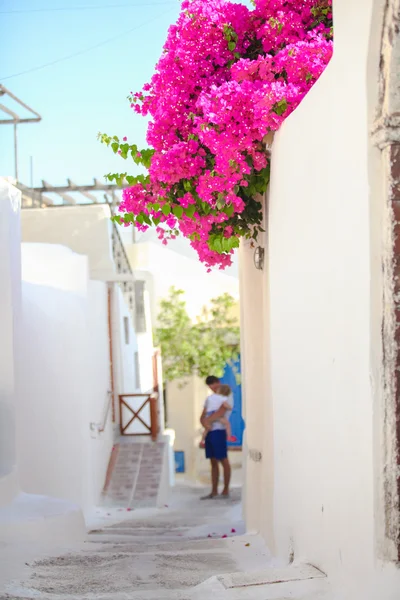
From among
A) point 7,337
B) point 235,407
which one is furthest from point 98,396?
point 235,407

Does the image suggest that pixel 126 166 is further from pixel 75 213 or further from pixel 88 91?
pixel 75 213

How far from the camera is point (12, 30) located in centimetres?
796

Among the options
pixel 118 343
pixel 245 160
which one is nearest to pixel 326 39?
pixel 245 160

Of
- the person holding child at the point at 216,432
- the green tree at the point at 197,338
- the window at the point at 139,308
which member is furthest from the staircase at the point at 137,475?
the green tree at the point at 197,338

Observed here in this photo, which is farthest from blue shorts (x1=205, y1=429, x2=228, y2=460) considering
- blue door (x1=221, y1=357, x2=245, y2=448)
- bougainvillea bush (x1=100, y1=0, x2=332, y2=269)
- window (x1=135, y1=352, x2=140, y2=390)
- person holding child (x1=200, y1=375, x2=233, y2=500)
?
blue door (x1=221, y1=357, x2=245, y2=448)

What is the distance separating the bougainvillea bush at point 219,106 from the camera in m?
5.46

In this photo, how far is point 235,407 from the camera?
77.8ft

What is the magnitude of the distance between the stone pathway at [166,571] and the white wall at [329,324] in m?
0.23

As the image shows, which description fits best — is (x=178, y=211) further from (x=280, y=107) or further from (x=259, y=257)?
(x=280, y=107)

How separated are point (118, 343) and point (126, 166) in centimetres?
986

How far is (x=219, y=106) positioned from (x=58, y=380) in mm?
6382

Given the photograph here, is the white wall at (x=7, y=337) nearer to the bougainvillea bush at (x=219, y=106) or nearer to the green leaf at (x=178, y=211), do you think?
the bougainvillea bush at (x=219, y=106)

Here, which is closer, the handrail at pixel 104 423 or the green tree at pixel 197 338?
the handrail at pixel 104 423

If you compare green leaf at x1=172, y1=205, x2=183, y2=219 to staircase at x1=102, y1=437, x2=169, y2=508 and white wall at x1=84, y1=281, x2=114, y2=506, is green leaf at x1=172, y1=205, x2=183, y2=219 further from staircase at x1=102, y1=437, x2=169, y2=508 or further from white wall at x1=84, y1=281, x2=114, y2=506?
staircase at x1=102, y1=437, x2=169, y2=508
